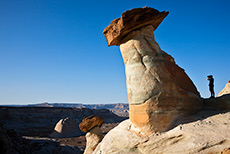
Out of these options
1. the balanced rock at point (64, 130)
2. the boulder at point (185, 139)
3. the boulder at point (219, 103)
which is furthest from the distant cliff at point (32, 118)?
the boulder at point (219, 103)

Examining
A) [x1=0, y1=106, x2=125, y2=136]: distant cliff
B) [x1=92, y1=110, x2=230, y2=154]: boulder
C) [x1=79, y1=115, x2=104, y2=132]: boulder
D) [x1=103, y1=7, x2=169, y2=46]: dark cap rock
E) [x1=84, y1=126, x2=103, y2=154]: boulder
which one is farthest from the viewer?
[x1=0, y1=106, x2=125, y2=136]: distant cliff

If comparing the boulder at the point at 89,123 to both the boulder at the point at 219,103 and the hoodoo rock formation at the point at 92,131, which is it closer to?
the hoodoo rock formation at the point at 92,131

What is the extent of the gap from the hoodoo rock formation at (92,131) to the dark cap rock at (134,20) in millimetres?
3868

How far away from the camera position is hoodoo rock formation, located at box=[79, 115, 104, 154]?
7863mm

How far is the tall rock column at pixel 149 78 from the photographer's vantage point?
4875 mm

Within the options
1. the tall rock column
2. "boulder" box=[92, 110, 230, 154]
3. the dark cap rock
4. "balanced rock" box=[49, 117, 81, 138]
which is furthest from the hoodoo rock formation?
"balanced rock" box=[49, 117, 81, 138]

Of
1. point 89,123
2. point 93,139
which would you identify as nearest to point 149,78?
point 89,123

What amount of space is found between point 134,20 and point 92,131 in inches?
195

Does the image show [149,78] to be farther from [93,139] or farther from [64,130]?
[64,130]

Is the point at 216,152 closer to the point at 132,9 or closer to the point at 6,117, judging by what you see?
the point at 132,9

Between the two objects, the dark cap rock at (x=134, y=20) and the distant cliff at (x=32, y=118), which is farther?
the distant cliff at (x=32, y=118)

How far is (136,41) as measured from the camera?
18.4ft

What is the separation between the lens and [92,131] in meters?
8.12

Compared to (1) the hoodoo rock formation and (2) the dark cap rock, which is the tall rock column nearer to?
(2) the dark cap rock
